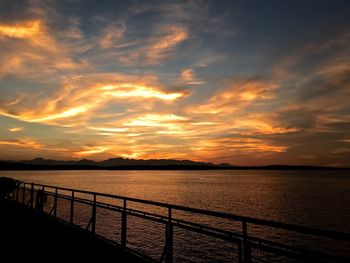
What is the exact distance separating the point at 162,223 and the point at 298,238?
2887cm

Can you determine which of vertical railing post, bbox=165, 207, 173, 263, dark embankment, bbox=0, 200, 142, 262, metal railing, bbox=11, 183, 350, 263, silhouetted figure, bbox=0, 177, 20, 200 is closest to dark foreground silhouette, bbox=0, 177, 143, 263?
dark embankment, bbox=0, 200, 142, 262

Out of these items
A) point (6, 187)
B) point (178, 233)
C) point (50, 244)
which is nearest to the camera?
point (178, 233)

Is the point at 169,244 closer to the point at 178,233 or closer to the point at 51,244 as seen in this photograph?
the point at 178,233

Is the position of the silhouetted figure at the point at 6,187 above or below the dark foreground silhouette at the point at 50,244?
above

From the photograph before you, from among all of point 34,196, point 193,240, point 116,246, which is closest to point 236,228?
point 34,196

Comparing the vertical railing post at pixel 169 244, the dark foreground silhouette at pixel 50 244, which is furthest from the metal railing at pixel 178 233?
the dark foreground silhouette at pixel 50 244

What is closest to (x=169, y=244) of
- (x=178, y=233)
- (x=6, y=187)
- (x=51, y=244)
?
(x=178, y=233)

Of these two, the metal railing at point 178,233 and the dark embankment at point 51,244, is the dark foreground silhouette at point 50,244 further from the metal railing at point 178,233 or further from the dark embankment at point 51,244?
the metal railing at point 178,233

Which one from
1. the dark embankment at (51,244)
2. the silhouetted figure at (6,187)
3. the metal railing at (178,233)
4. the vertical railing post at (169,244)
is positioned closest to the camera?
the metal railing at (178,233)

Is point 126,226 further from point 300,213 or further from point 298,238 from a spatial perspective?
point 300,213

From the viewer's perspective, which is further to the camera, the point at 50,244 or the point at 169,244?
the point at 50,244

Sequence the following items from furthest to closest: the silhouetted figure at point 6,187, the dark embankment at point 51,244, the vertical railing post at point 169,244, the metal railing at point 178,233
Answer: the silhouetted figure at point 6,187
the dark embankment at point 51,244
the vertical railing post at point 169,244
the metal railing at point 178,233

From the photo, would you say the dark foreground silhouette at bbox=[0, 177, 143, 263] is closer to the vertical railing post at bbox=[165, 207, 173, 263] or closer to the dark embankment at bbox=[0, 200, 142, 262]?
the dark embankment at bbox=[0, 200, 142, 262]

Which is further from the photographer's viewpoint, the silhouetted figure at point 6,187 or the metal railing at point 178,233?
the silhouetted figure at point 6,187
